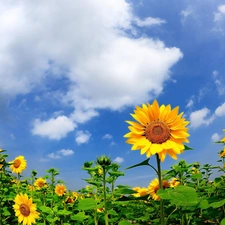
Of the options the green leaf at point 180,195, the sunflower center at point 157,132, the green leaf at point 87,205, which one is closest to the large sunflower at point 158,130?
the sunflower center at point 157,132

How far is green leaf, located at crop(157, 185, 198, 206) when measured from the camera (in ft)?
8.65

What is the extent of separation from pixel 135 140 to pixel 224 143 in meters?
2.77

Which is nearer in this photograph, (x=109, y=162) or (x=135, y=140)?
(x=135, y=140)

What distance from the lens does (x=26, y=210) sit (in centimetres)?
640

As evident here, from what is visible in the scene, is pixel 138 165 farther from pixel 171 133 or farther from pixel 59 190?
pixel 59 190

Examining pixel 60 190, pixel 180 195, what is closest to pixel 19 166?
pixel 60 190

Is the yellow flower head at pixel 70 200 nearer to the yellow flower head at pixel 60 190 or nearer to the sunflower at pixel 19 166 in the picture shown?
the yellow flower head at pixel 60 190

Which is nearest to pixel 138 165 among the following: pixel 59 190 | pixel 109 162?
pixel 109 162

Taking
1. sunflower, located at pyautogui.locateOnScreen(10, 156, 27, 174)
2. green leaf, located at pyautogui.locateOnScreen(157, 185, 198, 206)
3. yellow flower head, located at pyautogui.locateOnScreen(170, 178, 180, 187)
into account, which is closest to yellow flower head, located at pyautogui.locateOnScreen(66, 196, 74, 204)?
sunflower, located at pyautogui.locateOnScreen(10, 156, 27, 174)

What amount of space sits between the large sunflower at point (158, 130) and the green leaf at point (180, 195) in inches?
16.9

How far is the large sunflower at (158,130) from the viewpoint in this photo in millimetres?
3168

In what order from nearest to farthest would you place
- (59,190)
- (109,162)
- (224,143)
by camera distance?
(109,162) → (224,143) → (59,190)

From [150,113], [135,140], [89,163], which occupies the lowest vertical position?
[135,140]

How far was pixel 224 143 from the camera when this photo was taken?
5.60 metres
